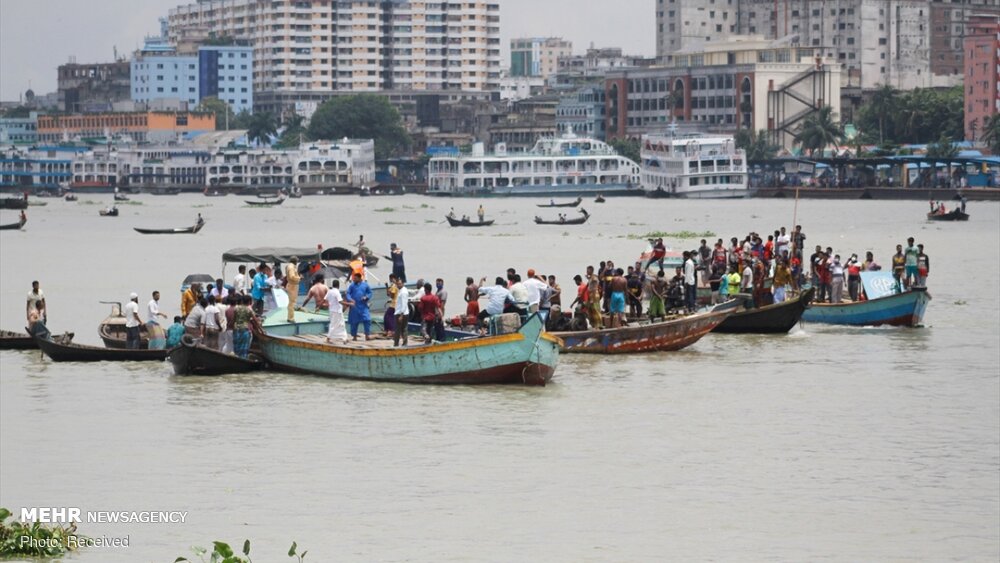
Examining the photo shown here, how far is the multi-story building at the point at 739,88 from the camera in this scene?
173 m

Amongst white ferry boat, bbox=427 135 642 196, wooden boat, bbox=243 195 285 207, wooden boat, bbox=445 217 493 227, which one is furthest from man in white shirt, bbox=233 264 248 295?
white ferry boat, bbox=427 135 642 196

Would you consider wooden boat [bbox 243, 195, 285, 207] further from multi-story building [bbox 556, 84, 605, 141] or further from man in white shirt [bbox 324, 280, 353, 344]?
man in white shirt [bbox 324, 280, 353, 344]

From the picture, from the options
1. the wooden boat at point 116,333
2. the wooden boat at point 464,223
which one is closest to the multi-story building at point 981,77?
the wooden boat at point 464,223

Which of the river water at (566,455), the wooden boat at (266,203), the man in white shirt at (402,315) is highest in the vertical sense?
the wooden boat at (266,203)

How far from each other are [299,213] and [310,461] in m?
108

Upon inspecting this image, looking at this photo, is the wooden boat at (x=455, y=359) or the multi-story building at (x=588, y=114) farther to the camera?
the multi-story building at (x=588, y=114)

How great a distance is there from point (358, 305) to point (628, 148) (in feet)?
500

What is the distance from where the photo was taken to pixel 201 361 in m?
29.1

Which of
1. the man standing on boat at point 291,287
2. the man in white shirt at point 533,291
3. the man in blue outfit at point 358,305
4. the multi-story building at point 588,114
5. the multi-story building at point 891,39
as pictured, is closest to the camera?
A: the man in white shirt at point 533,291

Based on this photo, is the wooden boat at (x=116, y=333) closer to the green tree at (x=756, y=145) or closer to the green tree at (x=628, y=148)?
the green tree at (x=756, y=145)

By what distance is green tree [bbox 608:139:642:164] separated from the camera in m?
179

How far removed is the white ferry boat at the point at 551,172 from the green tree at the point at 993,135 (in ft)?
112

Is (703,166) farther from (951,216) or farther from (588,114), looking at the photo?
(951,216)

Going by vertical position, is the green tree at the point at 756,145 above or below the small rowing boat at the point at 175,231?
above
